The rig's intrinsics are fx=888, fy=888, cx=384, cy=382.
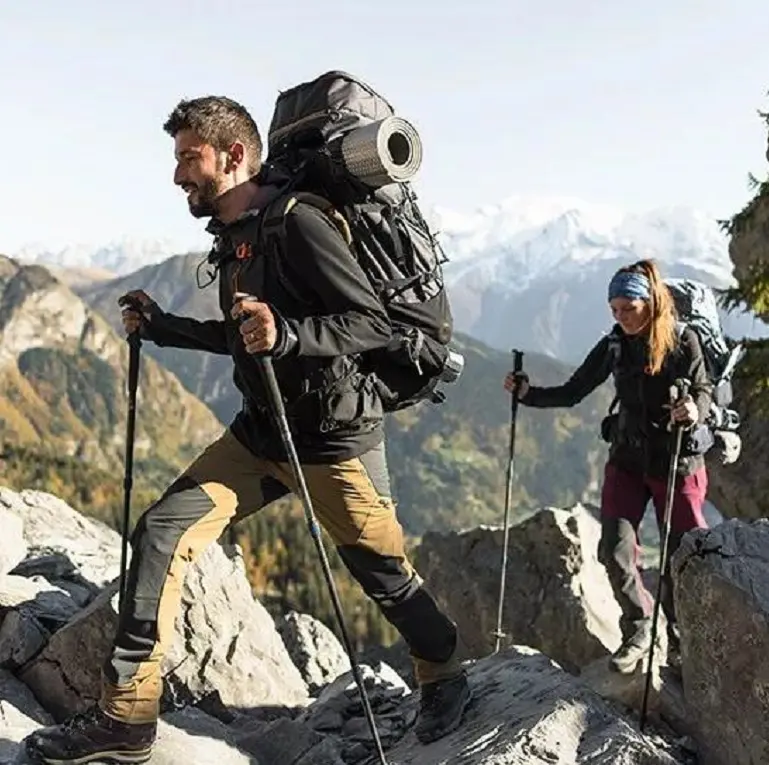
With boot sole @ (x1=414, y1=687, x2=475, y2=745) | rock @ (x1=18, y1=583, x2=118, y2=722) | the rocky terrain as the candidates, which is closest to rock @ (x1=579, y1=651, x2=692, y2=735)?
the rocky terrain

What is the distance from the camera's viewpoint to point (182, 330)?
7.14 m

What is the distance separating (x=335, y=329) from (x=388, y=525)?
1.71m

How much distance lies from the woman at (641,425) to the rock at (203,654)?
3844 mm

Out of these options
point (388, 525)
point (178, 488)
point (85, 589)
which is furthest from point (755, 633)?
point (85, 589)

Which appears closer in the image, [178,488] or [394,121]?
[394,121]

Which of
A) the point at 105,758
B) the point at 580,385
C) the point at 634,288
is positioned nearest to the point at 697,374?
the point at 634,288

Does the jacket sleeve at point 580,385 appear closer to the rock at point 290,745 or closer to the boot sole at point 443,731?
the boot sole at point 443,731

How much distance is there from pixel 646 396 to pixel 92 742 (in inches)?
224

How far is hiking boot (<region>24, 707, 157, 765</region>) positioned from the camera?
6062 mm

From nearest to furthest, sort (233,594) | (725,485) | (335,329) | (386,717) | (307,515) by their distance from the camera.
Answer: (335,329) → (307,515) → (386,717) → (233,594) → (725,485)

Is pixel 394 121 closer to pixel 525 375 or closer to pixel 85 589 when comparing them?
pixel 525 375

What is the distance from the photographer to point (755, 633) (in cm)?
624

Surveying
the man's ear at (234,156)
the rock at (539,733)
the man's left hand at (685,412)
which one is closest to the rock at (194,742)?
the rock at (539,733)

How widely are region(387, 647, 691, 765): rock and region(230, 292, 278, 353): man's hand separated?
3249mm
